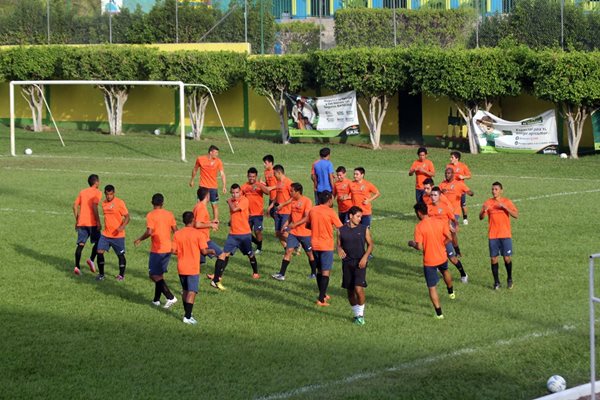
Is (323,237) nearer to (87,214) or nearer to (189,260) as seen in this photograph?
(189,260)

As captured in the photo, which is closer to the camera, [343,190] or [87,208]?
[87,208]

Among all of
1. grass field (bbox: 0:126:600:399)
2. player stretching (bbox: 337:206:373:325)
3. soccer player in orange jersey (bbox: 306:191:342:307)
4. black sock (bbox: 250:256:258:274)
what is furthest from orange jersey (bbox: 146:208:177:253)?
player stretching (bbox: 337:206:373:325)

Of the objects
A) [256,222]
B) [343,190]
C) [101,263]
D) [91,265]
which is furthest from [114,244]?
[343,190]

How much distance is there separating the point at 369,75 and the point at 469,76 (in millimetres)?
4722

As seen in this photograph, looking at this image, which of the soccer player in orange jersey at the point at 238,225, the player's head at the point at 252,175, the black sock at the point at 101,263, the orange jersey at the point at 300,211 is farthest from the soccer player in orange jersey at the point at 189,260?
the player's head at the point at 252,175

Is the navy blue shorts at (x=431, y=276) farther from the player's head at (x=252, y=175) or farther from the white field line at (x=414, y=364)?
the player's head at (x=252, y=175)

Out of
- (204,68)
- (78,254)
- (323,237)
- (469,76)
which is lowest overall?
(78,254)

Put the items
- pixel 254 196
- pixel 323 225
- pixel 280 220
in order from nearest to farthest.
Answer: pixel 323 225, pixel 254 196, pixel 280 220

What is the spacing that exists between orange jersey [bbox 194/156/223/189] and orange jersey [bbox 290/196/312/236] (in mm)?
8192

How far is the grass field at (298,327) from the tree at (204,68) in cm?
2272

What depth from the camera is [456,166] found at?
1042 inches

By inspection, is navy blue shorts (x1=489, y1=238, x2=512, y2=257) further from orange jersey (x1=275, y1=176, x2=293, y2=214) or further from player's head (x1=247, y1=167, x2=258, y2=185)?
player's head (x1=247, y1=167, x2=258, y2=185)

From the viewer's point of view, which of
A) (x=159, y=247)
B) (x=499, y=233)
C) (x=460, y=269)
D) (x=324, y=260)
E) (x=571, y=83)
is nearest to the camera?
(x=324, y=260)

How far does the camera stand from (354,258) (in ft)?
57.9
